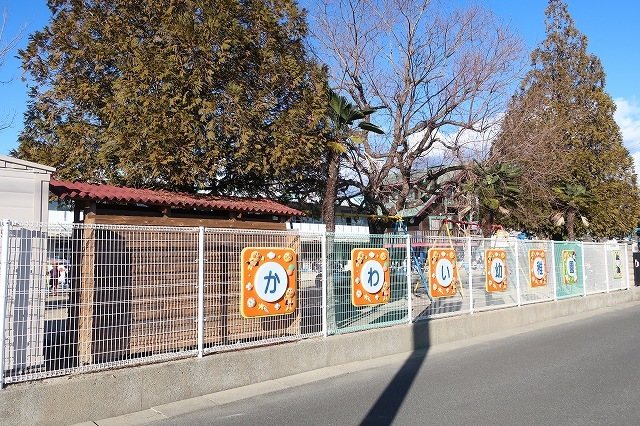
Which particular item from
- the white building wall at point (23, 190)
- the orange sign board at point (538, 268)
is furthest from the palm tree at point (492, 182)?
the white building wall at point (23, 190)

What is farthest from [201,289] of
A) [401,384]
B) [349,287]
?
[401,384]

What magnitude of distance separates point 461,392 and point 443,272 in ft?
13.2

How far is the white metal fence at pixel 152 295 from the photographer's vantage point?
17.9 ft

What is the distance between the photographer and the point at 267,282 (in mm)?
7418

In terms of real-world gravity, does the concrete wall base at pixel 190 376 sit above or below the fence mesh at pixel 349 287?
below

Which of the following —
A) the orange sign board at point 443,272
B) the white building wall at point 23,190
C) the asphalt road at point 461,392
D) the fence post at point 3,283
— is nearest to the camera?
the fence post at point 3,283

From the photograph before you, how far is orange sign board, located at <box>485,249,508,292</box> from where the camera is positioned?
11.8 metres

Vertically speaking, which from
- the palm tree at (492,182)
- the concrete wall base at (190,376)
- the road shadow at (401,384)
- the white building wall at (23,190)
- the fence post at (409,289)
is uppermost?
the palm tree at (492,182)

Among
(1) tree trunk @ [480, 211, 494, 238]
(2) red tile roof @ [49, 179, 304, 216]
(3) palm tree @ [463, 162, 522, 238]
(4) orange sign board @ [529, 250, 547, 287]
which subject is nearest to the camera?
(2) red tile roof @ [49, 179, 304, 216]

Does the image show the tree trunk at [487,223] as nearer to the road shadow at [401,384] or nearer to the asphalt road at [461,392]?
the asphalt road at [461,392]

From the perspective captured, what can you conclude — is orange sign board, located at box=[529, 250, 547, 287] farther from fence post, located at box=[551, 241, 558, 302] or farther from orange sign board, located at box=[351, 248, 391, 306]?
orange sign board, located at box=[351, 248, 391, 306]

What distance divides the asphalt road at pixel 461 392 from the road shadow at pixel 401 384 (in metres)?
0.01

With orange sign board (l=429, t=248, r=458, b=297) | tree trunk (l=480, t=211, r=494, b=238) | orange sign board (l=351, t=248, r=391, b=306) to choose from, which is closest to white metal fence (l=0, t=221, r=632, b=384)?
orange sign board (l=351, t=248, r=391, b=306)

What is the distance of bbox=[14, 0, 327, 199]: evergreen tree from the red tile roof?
107 cm
